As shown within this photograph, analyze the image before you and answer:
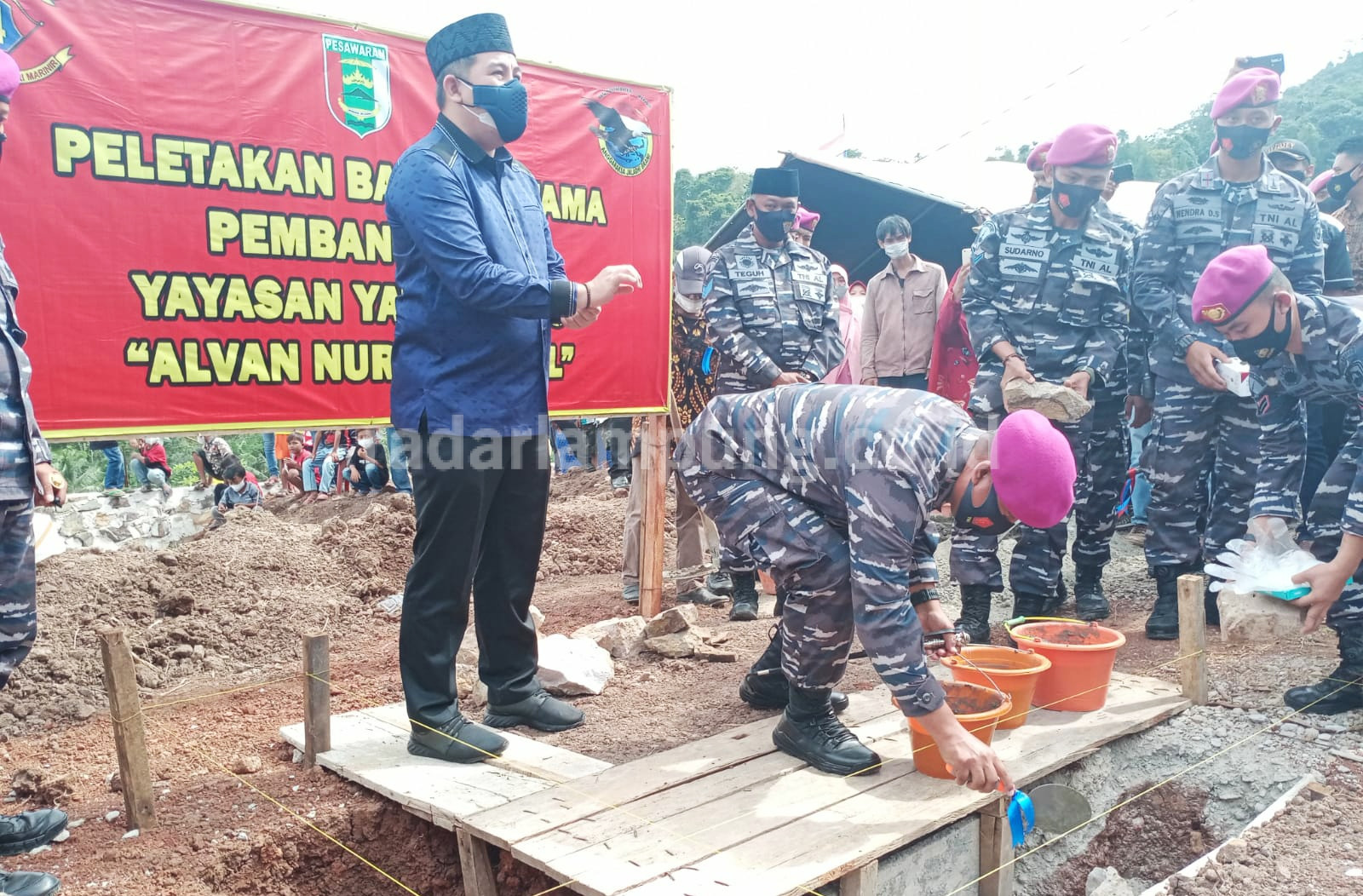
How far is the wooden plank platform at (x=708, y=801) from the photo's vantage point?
2.31 metres

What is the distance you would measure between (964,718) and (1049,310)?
244cm

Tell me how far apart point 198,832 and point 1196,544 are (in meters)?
4.14

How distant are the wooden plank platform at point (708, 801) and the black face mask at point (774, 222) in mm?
2295

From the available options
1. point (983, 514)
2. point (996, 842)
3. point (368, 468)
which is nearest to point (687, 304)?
point (983, 514)

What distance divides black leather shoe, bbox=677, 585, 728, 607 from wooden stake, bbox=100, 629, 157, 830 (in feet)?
10.9

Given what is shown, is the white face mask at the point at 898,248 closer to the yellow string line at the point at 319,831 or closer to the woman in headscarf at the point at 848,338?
the woman in headscarf at the point at 848,338

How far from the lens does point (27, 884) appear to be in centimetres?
238

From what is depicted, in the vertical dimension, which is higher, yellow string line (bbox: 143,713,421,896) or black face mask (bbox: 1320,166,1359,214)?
black face mask (bbox: 1320,166,1359,214)

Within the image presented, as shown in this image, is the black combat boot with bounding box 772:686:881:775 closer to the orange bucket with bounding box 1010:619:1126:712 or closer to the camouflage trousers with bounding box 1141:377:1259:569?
the orange bucket with bounding box 1010:619:1126:712

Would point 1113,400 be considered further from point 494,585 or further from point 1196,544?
A: point 494,585

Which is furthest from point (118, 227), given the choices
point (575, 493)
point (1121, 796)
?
point (575, 493)

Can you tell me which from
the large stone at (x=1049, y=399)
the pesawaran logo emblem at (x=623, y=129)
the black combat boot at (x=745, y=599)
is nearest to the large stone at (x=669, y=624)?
the black combat boot at (x=745, y=599)

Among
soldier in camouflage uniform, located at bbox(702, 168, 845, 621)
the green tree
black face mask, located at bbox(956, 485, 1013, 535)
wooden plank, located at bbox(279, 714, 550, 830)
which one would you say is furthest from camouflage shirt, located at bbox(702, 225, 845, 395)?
the green tree

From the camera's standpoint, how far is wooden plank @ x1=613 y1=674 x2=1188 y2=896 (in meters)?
2.24
